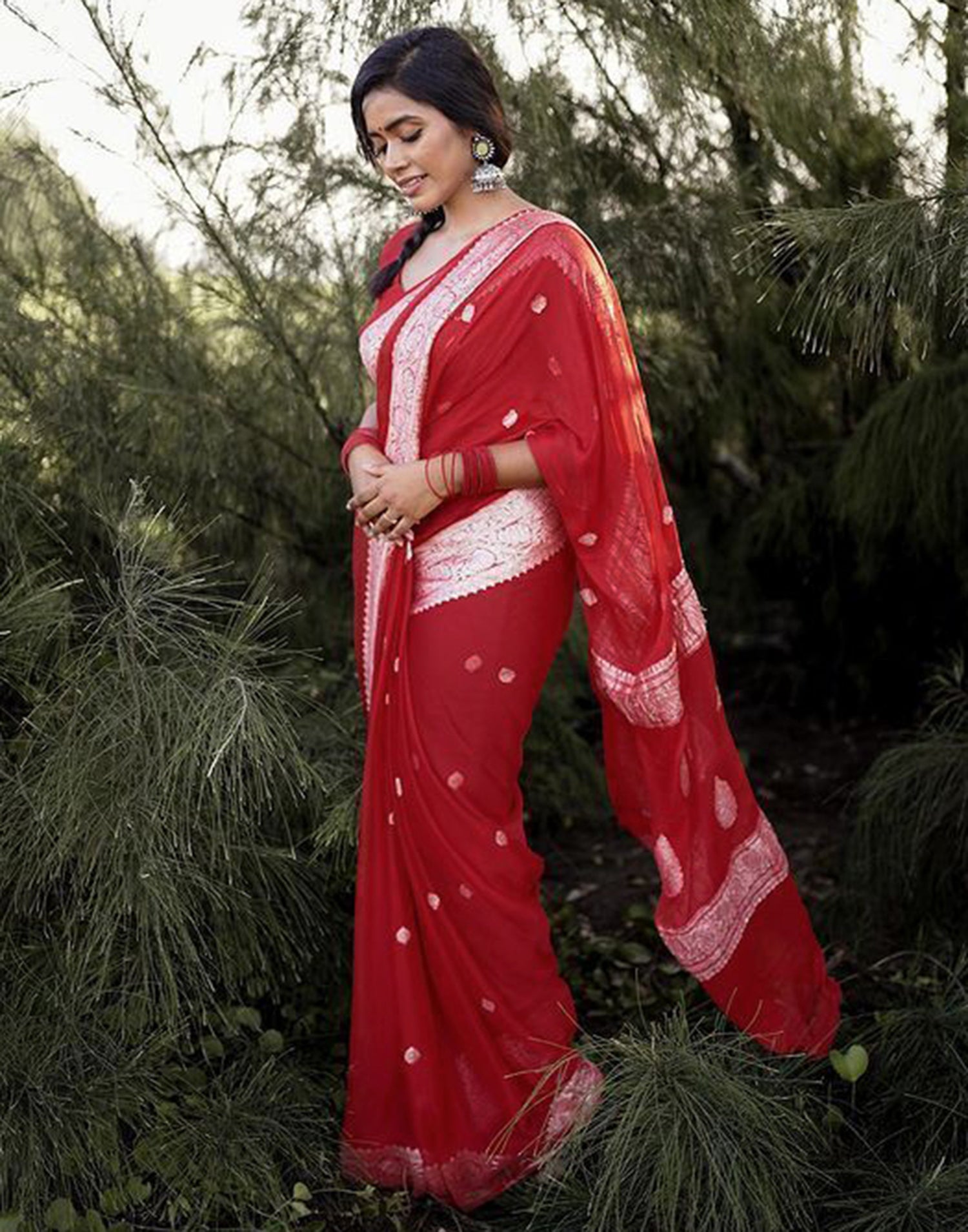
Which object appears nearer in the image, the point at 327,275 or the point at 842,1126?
the point at 842,1126

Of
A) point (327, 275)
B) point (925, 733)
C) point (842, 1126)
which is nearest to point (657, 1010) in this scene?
point (842, 1126)

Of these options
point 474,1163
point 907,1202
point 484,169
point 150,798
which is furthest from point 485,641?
point 907,1202

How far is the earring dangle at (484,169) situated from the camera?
6.37 feet

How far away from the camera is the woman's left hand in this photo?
6.32ft

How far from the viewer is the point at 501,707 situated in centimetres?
200

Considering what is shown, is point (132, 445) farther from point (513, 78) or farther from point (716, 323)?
point (716, 323)

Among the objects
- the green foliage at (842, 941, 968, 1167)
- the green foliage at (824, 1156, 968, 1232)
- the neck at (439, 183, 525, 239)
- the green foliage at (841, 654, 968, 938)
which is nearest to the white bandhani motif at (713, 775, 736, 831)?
the green foliage at (842, 941, 968, 1167)

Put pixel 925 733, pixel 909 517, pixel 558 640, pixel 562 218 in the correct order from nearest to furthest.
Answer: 1. pixel 562 218
2. pixel 558 640
3. pixel 925 733
4. pixel 909 517

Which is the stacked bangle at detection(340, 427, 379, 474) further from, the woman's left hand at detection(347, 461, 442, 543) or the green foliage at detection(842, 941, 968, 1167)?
the green foliage at detection(842, 941, 968, 1167)

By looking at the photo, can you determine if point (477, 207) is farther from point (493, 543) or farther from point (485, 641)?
point (485, 641)

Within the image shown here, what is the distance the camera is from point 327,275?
2.84 m

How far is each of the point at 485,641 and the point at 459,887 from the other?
1.03ft

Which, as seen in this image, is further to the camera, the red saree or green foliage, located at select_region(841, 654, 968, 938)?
green foliage, located at select_region(841, 654, 968, 938)

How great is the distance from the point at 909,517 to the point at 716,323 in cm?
53
